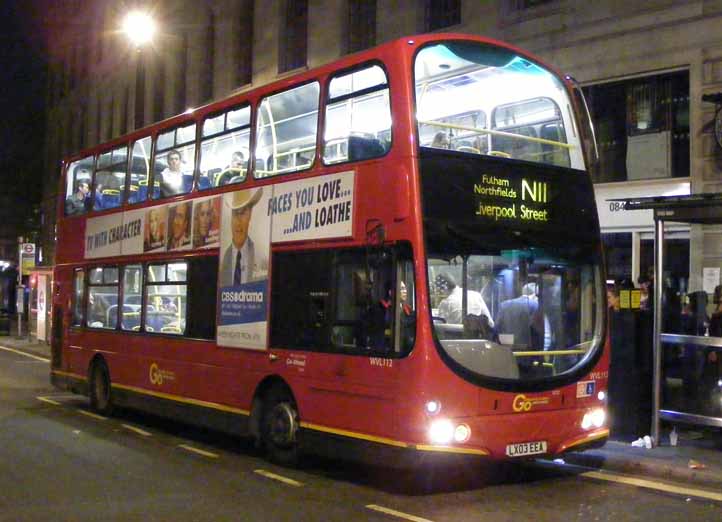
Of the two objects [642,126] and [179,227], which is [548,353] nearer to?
[179,227]

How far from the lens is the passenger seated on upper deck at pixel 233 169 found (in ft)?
35.5

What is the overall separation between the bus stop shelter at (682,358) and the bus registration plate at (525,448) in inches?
110

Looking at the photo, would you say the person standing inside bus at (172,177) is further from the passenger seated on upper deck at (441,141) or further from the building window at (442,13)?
the building window at (442,13)

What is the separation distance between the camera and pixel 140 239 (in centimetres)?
1310

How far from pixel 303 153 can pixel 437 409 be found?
351 centimetres

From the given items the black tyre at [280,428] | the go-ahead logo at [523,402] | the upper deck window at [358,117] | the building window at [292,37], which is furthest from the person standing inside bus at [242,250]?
the building window at [292,37]

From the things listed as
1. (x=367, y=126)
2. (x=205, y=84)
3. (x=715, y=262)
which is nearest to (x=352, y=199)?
(x=367, y=126)

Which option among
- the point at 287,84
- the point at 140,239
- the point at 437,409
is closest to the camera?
the point at 437,409

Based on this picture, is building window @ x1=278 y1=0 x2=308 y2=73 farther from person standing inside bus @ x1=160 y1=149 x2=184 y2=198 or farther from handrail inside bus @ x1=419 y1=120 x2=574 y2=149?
handrail inside bus @ x1=419 y1=120 x2=574 y2=149

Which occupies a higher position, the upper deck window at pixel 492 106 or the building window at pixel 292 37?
the building window at pixel 292 37

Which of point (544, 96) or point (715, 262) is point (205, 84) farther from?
point (544, 96)

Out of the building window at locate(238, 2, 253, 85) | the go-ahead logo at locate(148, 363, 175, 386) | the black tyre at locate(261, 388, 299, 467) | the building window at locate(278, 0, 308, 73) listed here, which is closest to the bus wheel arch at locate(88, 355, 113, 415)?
the go-ahead logo at locate(148, 363, 175, 386)

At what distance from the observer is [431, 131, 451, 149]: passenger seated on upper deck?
8.33m

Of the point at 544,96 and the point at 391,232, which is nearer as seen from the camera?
the point at 391,232
